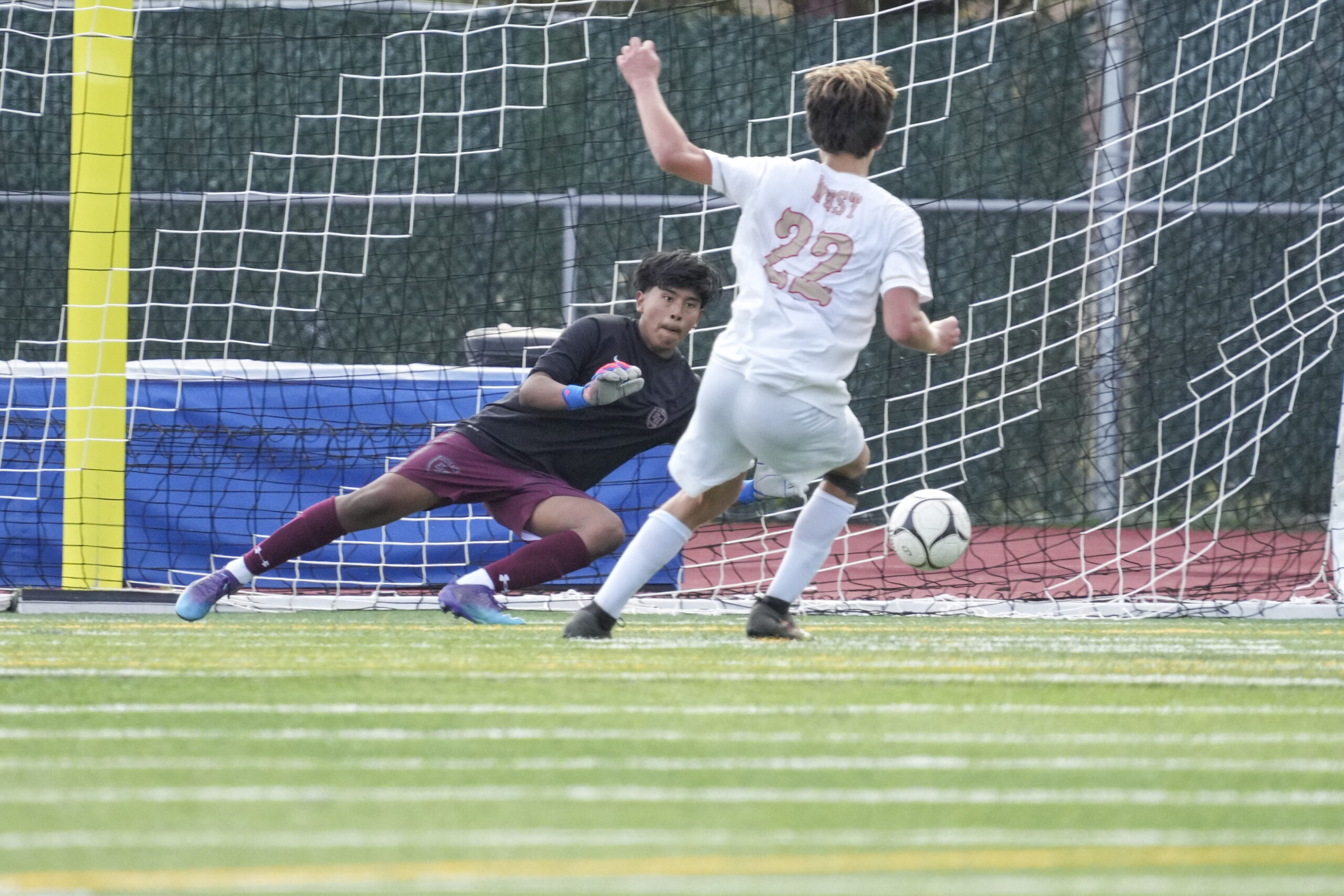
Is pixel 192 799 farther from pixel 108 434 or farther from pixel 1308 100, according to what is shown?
pixel 1308 100

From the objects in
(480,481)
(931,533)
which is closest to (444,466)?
(480,481)

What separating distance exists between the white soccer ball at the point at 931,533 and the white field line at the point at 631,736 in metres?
2.96

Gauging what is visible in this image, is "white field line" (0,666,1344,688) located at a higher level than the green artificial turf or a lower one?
lower

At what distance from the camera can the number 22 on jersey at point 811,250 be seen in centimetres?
477

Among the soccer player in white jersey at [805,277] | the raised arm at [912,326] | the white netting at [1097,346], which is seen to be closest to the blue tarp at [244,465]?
the white netting at [1097,346]

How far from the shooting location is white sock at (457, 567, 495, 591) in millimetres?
5586

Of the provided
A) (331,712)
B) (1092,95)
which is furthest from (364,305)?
(331,712)

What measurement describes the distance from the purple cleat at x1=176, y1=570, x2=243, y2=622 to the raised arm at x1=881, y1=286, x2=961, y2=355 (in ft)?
8.25

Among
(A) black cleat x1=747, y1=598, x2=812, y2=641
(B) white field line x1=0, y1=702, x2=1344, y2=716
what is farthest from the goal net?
(B) white field line x1=0, y1=702, x2=1344, y2=716

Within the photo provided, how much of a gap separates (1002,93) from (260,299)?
5.18 m

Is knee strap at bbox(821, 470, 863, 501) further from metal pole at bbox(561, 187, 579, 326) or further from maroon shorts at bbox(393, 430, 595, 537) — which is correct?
metal pole at bbox(561, 187, 579, 326)

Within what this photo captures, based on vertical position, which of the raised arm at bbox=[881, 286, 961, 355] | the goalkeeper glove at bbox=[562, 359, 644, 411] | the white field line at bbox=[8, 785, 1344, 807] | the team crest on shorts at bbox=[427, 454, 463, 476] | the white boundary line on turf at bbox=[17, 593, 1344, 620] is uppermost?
the raised arm at bbox=[881, 286, 961, 355]

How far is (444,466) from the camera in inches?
232

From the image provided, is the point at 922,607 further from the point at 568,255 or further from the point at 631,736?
the point at 568,255
